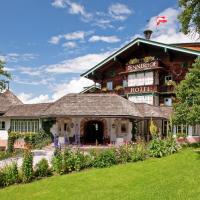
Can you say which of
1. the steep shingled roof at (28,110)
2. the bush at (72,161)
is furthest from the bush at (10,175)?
the steep shingled roof at (28,110)

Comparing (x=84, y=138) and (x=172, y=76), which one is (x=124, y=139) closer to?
(x=84, y=138)

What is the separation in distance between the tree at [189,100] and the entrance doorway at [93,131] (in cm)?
1090

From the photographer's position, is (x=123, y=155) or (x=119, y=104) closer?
(x=123, y=155)

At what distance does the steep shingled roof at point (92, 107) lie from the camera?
32062 millimetres

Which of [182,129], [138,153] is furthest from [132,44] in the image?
[138,153]

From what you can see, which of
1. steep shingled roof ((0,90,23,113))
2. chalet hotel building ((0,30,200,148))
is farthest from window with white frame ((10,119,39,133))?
steep shingled roof ((0,90,23,113))

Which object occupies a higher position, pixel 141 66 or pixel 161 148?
pixel 141 66

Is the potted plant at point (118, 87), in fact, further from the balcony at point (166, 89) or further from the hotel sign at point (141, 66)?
the balcony at point (166, 89)

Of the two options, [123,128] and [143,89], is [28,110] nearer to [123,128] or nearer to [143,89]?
[123,128]

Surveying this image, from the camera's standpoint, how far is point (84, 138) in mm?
A: 35281

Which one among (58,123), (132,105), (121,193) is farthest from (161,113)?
(121,193)

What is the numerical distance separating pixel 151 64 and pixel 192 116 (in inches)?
681

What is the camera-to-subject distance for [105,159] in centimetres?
2059

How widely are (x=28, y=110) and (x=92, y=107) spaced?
8940 millimetres
